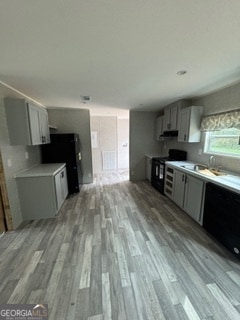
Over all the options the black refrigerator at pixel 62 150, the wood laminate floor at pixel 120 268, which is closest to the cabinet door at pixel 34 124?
the black refrigerator at pixel 62 150

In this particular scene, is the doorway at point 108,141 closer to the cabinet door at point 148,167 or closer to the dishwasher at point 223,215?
the cabinet door at point 148,167

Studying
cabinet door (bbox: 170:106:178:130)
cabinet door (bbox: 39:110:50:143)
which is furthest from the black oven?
cabinet door (bbox: 39:110:50:143)

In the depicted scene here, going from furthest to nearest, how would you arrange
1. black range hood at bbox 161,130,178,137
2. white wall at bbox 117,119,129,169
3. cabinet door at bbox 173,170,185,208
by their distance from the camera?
white wall at bbox 117,119,129,169 < black range hood at bbox 161,130,178,137 < cabinet door at bbox 173,170,185,208

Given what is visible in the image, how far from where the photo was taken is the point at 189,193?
2.79 metres

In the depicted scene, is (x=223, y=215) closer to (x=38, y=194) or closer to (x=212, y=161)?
(x=212, y=161)

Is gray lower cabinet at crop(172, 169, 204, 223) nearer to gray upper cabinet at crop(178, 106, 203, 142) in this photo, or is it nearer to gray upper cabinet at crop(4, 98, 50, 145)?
gray upper cabinet at crop(178, 106, 203, 142)

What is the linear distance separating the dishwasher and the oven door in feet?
5.23

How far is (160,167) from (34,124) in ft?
10.2

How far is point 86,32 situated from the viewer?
48.3 inches

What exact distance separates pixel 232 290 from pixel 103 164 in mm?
5313

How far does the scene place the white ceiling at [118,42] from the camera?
1.00 meters

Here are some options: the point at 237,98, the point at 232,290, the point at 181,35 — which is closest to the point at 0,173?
the point at 181,35

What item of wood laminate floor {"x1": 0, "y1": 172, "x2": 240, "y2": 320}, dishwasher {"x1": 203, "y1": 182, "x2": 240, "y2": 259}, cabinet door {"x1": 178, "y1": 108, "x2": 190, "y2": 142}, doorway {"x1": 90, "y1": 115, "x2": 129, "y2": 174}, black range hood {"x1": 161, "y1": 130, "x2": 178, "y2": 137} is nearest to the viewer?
wood laminate floor {"x1": 0, "y1": 172, "x2": 240, "y2": 320}

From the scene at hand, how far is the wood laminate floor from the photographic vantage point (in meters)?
1.37
